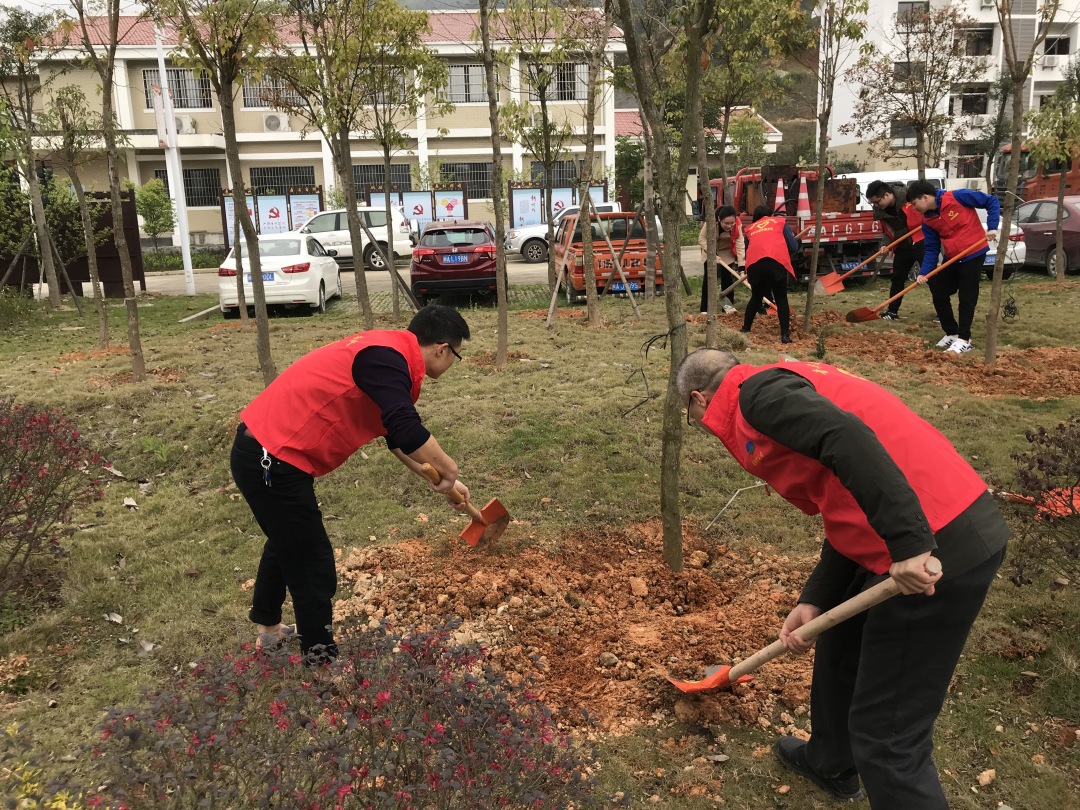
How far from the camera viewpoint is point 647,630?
3721 mm

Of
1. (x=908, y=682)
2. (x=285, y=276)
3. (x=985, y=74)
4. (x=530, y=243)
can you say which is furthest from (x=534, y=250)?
(x=985, y=74)

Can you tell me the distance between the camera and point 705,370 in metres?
2.51

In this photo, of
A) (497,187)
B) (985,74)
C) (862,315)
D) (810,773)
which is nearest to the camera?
(810,773)

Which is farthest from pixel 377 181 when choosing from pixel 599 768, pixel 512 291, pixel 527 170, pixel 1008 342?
pixel 599 768

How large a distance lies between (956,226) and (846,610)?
292 inches

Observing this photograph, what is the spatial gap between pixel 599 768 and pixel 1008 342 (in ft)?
26.8

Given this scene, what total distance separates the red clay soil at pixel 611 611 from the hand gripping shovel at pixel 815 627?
12cm

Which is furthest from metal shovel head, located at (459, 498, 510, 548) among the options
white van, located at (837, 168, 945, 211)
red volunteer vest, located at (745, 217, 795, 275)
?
white van, located at (837, 168, 945, 211)

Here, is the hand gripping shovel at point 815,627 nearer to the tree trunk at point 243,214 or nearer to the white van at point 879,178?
the tree trunk at point 243,214

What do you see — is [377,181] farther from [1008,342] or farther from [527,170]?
[1008,342]

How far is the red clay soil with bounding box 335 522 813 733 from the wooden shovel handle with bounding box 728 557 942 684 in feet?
1.96

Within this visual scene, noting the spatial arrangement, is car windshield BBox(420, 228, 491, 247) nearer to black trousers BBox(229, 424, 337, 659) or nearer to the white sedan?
the white sedan

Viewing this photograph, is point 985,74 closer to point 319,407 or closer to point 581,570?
point 581,570

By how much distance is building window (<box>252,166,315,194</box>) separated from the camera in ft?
106
